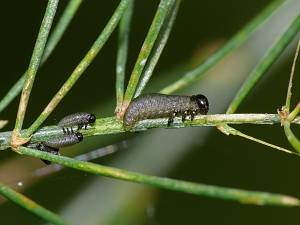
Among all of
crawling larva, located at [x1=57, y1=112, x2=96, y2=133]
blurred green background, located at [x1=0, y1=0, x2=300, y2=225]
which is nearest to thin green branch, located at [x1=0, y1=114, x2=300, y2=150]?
crawling larva, located at [x1=57, y1=112, x2=96, y2=133]

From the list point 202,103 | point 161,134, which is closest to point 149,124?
point 202,103

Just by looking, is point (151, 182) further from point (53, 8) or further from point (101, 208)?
point (101, 208)

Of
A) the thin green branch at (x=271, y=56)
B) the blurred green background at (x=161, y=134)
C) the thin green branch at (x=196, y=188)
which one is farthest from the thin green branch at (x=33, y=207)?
the blurred green background at (x=161, y=134)

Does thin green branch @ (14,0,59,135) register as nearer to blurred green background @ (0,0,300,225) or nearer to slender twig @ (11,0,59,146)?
slender twig @ (11,0,59,146)

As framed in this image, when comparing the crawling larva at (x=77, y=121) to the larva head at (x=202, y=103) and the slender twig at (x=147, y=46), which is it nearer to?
the slender twig at (x=147, y=46)

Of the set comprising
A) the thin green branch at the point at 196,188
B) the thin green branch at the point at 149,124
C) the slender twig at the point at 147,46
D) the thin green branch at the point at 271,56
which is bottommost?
the thin green branch at the point at 196,188

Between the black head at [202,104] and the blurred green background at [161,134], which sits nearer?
the black head at [202,104]

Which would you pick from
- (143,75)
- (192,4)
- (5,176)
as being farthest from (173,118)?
(192,4)
